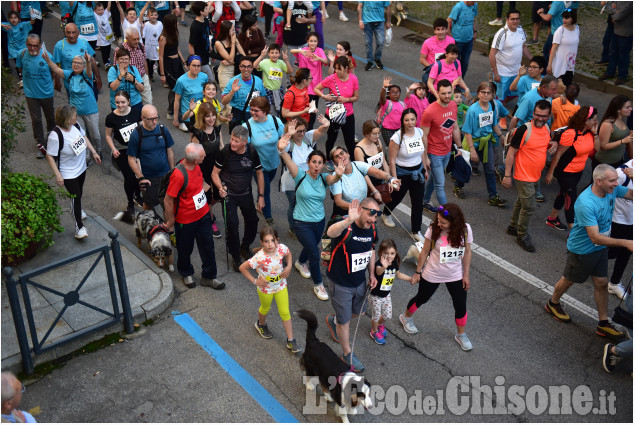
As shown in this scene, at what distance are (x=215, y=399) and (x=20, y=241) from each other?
285 centimetres

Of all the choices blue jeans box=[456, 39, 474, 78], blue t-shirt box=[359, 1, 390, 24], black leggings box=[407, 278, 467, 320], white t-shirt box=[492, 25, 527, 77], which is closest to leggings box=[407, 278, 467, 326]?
black leggings box=[407, 278, 467, 320]

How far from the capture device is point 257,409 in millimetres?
6004

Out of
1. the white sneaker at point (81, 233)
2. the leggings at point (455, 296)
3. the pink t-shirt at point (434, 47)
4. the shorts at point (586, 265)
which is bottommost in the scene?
the white sneaker at point (81, 233)

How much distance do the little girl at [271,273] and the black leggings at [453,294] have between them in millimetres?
1315

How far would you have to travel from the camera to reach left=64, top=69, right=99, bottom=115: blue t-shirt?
9633 millimetres

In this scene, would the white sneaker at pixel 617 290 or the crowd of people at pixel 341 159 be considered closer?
the crowd of people at pixel 341 159

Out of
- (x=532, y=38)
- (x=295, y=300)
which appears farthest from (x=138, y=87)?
(x=532, y=38)

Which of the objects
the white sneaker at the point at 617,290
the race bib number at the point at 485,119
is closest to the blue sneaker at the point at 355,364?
the white sneaker at the point at 617,290

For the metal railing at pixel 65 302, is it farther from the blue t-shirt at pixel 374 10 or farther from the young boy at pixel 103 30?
the blue t-shirt at pixel 374 10

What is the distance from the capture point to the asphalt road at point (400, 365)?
6055 millimetres

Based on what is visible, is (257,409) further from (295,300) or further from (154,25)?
(154,25)

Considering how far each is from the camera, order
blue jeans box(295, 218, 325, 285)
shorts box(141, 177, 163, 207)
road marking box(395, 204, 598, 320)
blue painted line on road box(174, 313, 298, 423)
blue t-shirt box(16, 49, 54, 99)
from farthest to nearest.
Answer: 1. blue t-shirt box(16, 49, 54, 99)
2. shorts box(141, 177, 163, 207)
3. road marking box(395, 204, 598, 320)
4. blue jeans box(295, 218, 325, 285)
5. blue painted line on road box(174, 313, 298, 423)

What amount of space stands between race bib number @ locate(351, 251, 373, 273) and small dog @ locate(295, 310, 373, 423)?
0.65 meters

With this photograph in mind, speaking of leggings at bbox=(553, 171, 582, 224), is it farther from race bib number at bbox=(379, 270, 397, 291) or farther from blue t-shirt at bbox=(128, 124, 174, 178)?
blue t-shirt at bbox=(128, 124, 174, 178)
